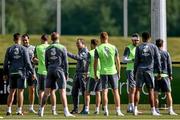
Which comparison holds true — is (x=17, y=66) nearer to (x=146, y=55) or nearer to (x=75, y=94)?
(x=75, y=94)

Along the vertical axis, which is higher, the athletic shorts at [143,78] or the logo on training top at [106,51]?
the logo on training top at [106,51]

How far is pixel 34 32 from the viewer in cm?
12419

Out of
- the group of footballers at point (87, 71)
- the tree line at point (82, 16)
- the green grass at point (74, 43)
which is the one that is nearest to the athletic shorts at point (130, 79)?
the group of footballers at point (87, 71)

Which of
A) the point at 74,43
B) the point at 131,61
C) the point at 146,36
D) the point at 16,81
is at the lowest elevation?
the point at 16,81

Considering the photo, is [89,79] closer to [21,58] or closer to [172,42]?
[21,58]

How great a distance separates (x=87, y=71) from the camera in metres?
27.4

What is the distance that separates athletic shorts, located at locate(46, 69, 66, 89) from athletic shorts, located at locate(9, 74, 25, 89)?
1.08 m

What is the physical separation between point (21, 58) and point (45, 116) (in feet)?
5.75

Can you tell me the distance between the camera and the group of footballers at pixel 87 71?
83.8 feet

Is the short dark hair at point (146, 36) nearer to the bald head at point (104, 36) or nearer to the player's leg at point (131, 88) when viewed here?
the bald head at point (104, 36)

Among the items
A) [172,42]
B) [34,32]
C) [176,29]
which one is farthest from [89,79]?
[34,32]

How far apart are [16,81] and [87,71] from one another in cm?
204

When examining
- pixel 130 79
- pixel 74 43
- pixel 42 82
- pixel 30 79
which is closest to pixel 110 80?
pixel 130 79

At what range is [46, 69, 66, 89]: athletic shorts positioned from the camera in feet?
83.6
